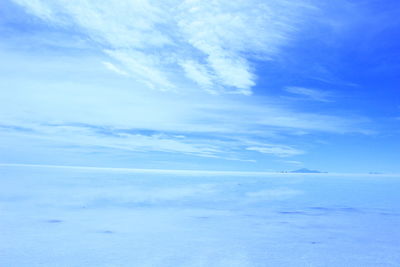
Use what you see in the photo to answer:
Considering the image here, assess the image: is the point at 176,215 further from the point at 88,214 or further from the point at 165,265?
the point at 165,265

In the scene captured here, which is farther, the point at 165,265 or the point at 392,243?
the point at 392,243

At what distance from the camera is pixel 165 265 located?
528 cm

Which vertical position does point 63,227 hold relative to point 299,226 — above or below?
below

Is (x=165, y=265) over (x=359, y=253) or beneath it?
beneath

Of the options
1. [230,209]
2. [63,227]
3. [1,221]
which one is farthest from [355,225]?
[1,221]

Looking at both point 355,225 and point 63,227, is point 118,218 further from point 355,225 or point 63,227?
point 355,225

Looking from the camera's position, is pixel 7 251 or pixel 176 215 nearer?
pixel 7 251

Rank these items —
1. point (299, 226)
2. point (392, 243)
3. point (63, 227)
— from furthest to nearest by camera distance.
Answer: point (299, 226), point (63, 227), point (392, 243)

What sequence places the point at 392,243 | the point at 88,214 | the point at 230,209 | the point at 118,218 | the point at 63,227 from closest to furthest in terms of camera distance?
the point at 392,243, the point at 63,227, the point at 118,218, the point at 88,214, the point at 230,209

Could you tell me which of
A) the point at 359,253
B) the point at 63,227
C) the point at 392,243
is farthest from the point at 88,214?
the point at 392,243

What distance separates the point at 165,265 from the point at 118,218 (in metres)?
4.57

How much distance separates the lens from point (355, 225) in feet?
28.9

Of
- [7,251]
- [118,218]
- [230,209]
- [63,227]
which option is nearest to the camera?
[7,251]

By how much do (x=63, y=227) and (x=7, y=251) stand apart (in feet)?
7.22
